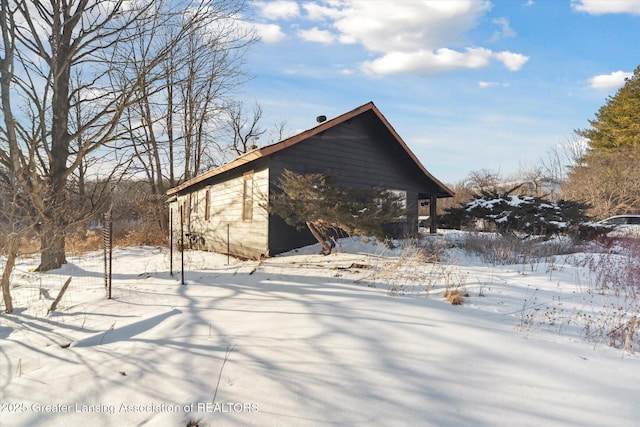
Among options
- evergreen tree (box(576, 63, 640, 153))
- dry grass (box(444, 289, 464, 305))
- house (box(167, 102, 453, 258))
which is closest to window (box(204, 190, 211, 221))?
house (box(167, 102, 453, 258))

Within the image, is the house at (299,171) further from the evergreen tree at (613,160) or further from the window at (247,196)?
the evergreen tree at (613,160)

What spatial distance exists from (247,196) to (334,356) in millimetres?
8688

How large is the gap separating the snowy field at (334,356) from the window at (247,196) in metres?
4.99

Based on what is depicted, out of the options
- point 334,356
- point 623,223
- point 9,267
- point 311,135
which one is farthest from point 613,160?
point 9,267

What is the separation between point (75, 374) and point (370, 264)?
5.60 meters

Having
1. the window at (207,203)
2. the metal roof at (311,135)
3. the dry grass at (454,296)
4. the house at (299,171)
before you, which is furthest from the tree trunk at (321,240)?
the window at (207,203)

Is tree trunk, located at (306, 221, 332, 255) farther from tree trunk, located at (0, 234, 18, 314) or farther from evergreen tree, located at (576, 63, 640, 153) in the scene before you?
evergreen tree, located at (576, 63, 640, 153)

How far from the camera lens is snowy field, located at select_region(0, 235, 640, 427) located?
8.23ft

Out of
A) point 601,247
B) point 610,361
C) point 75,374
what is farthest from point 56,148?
point 601,247

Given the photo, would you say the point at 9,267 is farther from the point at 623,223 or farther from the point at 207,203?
the point at 623,223

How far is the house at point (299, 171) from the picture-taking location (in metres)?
10.1

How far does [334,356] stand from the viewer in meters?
3.23

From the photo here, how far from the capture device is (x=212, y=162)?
90.9 feet

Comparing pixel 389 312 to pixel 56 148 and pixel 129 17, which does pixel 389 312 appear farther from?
pixel 56 148
